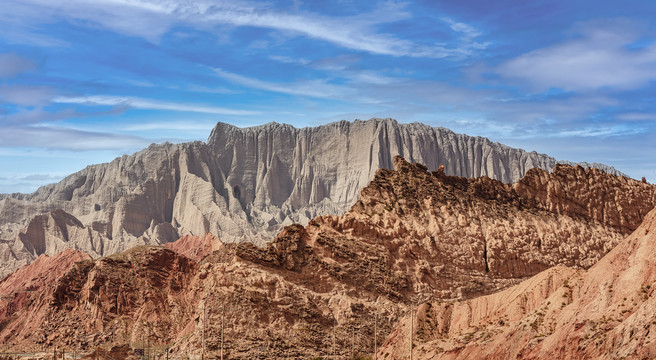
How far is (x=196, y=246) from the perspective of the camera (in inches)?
7539

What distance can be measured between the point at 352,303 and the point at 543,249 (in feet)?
86.7

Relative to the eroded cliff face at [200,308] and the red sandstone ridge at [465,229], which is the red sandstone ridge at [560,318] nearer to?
the eroded cliff face at [200,308]

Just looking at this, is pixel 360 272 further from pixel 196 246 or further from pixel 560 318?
pixel 196 246

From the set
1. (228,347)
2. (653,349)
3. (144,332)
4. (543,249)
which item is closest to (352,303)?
(228,347)

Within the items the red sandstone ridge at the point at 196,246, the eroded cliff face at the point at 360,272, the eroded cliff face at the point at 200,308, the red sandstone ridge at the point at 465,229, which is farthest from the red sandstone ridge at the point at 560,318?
the red sandstone ridge at the point at 196,246

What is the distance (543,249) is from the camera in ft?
391

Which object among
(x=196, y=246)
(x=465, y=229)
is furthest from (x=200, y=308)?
(x=196, y=246)

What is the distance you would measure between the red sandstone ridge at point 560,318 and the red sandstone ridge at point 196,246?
88.1 m

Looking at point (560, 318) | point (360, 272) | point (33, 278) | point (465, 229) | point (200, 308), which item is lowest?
point (560, 318)

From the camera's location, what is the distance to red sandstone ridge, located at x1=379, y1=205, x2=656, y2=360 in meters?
65.2

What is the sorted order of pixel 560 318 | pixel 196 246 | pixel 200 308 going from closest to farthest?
pixel 560 318
pixel 200 308
pixel 196 246

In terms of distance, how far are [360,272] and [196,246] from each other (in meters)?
87.9

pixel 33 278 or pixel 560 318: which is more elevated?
pixel 33 278

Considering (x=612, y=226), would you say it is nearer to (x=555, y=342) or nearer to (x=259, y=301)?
(x=259, y=301)
